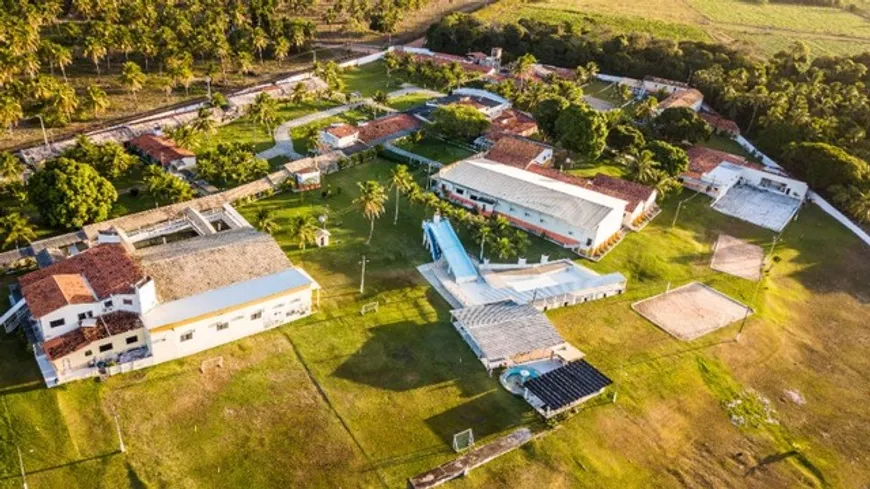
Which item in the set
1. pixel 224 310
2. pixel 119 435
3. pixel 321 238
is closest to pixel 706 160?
pixel 321 238

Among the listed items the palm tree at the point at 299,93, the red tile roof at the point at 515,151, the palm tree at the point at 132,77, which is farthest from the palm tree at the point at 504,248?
the palm tree at the point at 132,77

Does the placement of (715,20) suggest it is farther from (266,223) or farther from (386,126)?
(266,223)

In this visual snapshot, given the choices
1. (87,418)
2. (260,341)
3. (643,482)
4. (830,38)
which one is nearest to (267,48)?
(260,341)

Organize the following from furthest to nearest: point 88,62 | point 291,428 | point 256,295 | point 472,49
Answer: point 472,49 → point 88,62 → point 256,295 → point 291,428

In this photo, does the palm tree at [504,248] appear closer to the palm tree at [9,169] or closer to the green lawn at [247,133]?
the green lawn at [247,133]

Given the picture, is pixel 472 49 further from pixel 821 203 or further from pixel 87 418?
pixel 87 418

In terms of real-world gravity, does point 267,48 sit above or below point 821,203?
above
